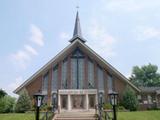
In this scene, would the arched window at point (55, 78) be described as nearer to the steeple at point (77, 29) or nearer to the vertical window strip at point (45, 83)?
the vertical window strip at point (45, 83)

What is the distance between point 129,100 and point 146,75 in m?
40.2

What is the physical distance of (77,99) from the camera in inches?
1113

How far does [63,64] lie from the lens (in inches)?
1159

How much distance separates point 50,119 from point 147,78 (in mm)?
51759

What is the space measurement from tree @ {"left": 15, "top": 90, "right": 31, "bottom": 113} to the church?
1.32 m

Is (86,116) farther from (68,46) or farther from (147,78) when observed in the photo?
(147,78)

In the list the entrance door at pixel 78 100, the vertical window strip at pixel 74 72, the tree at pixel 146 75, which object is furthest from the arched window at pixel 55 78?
the tree at pixel 146 75

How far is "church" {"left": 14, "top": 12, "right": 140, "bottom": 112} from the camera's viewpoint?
91.2 ft

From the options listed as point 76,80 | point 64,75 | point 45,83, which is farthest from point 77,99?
point 45,83

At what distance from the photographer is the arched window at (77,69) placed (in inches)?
1125

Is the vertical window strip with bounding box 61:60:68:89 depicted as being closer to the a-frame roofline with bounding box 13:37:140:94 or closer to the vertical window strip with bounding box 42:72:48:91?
the a-frame roofline with bounding box 13:37:140:94

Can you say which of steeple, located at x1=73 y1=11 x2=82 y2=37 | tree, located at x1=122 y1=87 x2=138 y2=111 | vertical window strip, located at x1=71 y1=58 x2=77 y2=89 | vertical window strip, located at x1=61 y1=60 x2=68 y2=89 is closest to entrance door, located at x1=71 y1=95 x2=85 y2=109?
vertical window strip, located at x1=71 y1=58 x2=77 y2=89

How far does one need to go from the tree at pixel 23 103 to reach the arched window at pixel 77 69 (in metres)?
5.89

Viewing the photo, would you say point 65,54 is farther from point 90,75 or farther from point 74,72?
point 90,75
